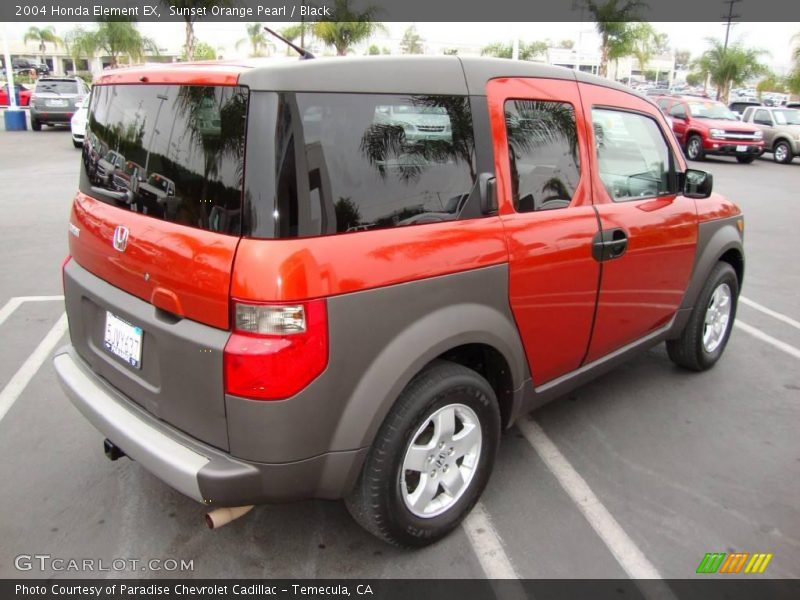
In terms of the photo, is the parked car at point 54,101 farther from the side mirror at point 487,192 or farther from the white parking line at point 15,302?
the side mirror at point 487,192

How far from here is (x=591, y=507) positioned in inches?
118

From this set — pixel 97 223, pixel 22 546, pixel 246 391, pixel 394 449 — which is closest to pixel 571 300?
pixel 394 449

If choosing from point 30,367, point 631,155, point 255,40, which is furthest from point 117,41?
point 631,155

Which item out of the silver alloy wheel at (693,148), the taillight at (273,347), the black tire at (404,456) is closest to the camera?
the taillight at (273,347)

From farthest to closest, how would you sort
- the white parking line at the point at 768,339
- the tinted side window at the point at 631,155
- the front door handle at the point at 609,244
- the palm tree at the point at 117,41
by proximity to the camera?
the palm tree at the point at 117,41, the white parking line at the point at 768,339, the tinted side window at the point at 631,155, the front door handle at the point at 609,244

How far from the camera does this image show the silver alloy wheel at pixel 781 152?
66.1ft

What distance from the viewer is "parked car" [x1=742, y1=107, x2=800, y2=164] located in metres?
19.8

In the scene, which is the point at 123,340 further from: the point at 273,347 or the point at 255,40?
the point at 255,40

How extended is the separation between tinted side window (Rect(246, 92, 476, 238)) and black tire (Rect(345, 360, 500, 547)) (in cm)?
63

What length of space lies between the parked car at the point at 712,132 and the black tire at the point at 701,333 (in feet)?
53.2

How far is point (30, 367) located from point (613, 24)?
100ft

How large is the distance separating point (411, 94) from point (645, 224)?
165cm

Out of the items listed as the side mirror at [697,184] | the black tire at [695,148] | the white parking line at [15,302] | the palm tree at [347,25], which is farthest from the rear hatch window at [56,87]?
the side mirror at [697,184]

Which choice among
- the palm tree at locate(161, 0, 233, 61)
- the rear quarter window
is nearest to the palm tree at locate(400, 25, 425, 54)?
the palm tree at locate(161, 0, 233, 61)
